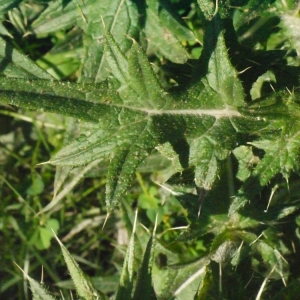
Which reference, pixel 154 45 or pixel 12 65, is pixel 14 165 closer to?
pixel 12 65

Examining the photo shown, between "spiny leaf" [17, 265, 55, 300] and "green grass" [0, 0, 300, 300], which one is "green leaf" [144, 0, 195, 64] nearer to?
"green grass" [0, 0, 300, 300]

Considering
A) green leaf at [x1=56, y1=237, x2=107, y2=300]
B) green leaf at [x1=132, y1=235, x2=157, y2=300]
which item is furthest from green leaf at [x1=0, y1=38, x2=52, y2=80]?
green leaf at [x1=132, y1=235, x2=157, y2=300]

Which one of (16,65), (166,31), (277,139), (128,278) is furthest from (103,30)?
(128,278)

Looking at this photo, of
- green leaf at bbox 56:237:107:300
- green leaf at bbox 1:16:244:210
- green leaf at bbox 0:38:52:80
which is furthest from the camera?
green leaf at bbox 0:38:52:80

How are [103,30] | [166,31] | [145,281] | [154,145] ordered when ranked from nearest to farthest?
[154,145] < [145,281] < [103,30] < [166,31]

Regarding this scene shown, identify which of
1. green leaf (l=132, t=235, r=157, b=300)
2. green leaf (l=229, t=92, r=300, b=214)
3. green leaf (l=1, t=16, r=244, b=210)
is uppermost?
green leaf (l=1, t=16, r=244, b=210)

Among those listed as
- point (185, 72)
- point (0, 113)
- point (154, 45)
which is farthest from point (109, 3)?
point (0, 113)

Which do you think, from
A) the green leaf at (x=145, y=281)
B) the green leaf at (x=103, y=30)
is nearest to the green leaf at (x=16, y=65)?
the green leaf at (x=103, y=30)

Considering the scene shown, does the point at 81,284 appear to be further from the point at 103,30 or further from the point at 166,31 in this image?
the point at 166,31

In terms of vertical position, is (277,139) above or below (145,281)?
above

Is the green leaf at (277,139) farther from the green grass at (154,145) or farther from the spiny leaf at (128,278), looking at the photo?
the spiny leaf at (128,278)

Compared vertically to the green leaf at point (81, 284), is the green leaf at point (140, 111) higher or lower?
higher
